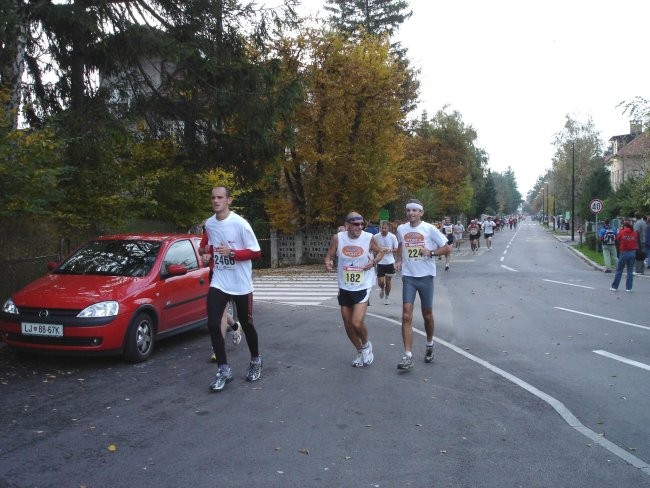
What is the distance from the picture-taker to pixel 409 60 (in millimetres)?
38344

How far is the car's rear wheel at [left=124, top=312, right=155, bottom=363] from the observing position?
738cm

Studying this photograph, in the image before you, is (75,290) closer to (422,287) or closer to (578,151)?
(422,287)

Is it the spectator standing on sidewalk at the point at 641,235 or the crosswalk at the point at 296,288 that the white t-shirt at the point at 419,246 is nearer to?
the crosswalk at the point at 296,288

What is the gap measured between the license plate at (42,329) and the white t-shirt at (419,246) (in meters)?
4.05

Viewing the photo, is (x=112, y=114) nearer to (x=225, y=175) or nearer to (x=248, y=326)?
(x=225, y=175)

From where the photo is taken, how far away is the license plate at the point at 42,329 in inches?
276

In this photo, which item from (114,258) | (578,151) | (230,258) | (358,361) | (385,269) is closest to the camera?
(230,258)

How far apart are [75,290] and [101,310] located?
1.77ft

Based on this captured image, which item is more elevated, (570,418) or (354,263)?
(354,263)

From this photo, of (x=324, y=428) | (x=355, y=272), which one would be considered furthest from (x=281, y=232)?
(x=324, y=428)

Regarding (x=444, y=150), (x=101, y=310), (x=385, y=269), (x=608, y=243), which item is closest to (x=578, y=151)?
(x=444, y=150)

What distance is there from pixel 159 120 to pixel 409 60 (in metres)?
27.7

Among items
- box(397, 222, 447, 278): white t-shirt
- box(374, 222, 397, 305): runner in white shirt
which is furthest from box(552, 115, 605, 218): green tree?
box(397, 222, 447, 278): white t-shirt

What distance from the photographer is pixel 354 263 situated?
23.8ft
